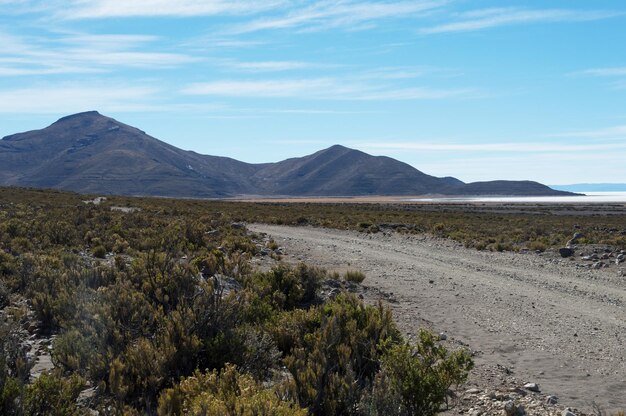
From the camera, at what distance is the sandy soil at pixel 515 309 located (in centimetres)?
753

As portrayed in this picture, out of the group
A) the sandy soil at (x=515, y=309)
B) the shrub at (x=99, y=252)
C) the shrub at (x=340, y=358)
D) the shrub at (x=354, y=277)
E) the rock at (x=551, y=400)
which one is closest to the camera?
the shrub at (x=340, y=358)

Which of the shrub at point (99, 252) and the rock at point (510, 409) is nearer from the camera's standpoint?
the rock at point (510, 409)

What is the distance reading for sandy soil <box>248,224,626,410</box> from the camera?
7531 mm

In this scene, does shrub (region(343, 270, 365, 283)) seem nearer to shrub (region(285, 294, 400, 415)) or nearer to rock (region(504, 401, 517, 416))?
shrub (region(285, 294, 400, 415))

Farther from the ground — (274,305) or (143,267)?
(143,267)

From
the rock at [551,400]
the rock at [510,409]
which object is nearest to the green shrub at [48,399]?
the rock at [510,409]

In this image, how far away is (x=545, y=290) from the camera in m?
14.2

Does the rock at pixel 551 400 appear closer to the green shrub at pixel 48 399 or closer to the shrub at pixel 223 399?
the shrub at pixel 223 399

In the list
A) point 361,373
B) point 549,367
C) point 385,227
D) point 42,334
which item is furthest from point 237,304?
point 385,227

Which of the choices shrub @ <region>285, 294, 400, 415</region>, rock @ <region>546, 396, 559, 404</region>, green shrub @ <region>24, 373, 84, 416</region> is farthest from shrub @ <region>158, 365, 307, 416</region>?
rock @ <region>546, 396, 559, 404</region>

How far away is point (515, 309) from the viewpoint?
38.4 feet

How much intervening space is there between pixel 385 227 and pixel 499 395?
1143 inches

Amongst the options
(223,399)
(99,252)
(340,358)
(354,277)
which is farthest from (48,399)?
(99,252)

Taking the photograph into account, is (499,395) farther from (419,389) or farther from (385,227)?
(385,227)
